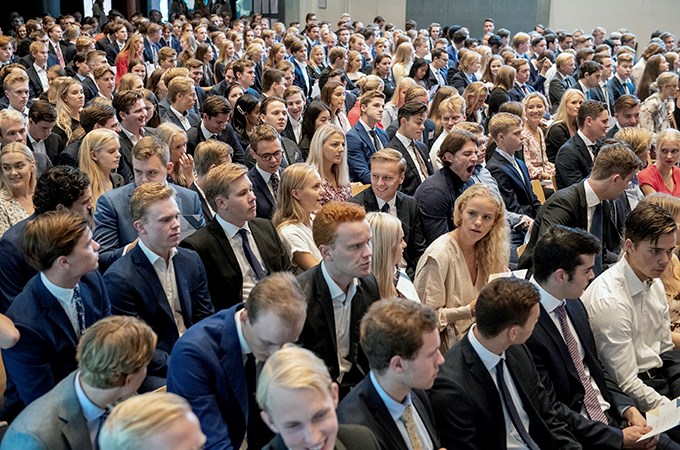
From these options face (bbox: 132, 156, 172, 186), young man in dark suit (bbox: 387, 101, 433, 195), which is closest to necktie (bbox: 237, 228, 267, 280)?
face (bbox: 132, 156, 172, 186)

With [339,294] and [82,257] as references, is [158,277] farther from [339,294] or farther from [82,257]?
[339,294]

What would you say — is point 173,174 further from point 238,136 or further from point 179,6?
point 179,6

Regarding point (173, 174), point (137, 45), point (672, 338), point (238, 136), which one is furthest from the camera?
point (137, 45)

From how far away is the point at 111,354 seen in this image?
2.64m

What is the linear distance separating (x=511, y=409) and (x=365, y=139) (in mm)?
4153

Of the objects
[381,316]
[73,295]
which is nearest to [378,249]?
[381,316]

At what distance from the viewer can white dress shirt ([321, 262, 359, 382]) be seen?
12.0 ft

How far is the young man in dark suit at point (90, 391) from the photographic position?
2.56m

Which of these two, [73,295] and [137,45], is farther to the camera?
[137,45]

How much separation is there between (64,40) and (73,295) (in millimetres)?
12797

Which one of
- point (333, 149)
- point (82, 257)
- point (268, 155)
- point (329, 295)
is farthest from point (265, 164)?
point (82, 257)

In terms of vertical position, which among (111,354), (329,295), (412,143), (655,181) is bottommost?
(655,181)

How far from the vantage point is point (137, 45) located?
11133mm

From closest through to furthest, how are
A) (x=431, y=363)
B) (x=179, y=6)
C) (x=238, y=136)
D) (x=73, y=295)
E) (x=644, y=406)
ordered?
1. (x=431, y=363)
2. (x=73, y=295)
3. (x=644, y=406)
4. (x=238, y=136)
5. (x=179, y=6)
